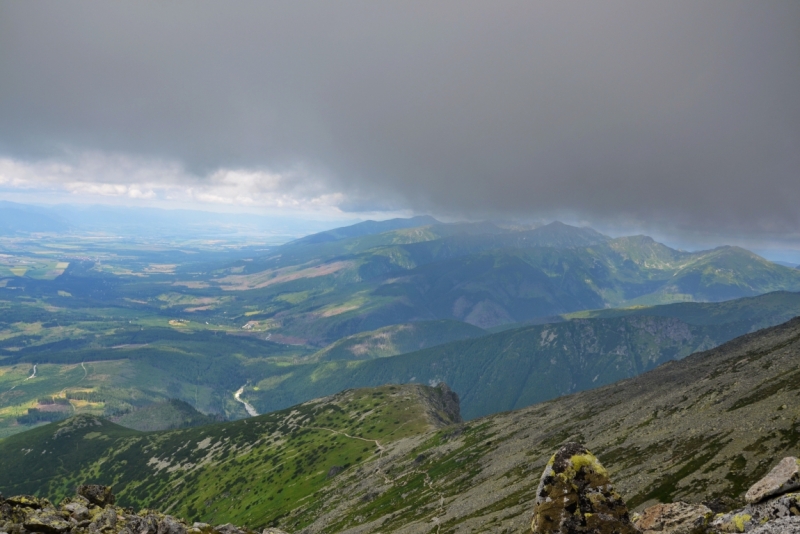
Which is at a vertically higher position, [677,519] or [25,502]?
[677,519]

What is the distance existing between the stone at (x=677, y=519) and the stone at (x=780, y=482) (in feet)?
15.8

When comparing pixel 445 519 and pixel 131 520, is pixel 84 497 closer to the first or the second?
pixel 131 520

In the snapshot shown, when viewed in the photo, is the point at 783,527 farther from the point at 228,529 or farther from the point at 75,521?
the point at 75,521

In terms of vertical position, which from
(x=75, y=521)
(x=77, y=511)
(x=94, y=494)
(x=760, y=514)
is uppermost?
(x=760, y=514)

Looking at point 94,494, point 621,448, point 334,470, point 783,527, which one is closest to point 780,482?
point 783,527

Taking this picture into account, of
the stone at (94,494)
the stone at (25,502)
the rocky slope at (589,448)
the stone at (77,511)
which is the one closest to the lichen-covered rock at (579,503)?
the rocky slope at (589,448)

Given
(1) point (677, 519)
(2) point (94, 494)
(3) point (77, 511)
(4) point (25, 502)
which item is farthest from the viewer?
(2) point (94, 494)

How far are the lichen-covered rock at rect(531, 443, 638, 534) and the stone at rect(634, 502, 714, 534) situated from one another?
11212 mm

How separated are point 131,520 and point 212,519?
567 ft

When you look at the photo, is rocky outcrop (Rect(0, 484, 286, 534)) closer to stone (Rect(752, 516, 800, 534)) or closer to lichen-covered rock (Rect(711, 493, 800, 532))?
lichen-covered rock (Rect(711, 493, 800, 532))

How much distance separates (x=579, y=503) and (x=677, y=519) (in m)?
17.1

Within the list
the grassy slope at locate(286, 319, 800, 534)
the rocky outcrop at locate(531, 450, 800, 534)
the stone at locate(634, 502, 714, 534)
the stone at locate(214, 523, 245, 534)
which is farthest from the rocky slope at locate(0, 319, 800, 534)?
the stone at locate(214, 523, 245, 534)

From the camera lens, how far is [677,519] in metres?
32.5

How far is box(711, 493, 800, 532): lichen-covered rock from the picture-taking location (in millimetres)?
21422
